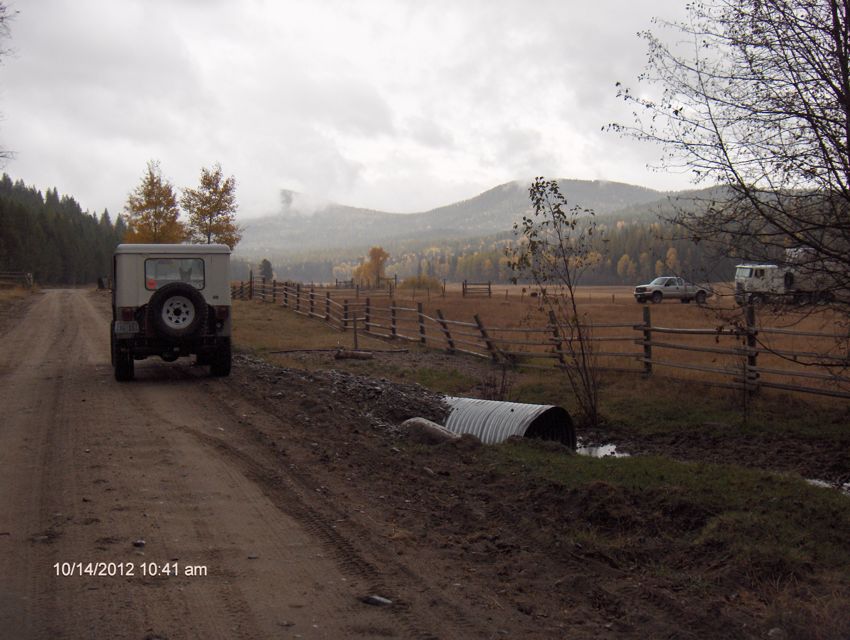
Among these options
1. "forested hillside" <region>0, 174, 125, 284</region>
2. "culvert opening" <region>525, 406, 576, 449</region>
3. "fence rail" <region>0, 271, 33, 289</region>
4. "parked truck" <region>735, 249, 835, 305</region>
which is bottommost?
"culvert opening" <region>525, 406, 576, 449</region>

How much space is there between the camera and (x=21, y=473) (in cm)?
683

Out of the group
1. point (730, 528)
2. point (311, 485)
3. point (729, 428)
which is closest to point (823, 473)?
point (729, 428)

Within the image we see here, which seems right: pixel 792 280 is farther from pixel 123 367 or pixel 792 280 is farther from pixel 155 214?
pixel 155 214

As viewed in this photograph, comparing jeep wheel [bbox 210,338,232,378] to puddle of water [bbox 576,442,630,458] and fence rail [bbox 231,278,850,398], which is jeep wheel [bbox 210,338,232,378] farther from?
puddle of water [bbox 576,442,630,458]

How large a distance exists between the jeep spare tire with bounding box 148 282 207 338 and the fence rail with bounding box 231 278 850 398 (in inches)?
238

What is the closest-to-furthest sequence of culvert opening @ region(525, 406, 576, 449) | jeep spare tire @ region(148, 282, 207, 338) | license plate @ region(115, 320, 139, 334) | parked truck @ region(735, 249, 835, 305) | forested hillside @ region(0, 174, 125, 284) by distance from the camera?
parked truck @ region(735, 249, 835, 305) < culvert opening @ region(525, 406, 576, 449) < jeep spare tire @ region(148, 282, 207, 338) < license plate @ region(115, 320, 139, 334) < forested hillside @ region(0, 174, 125, 284)

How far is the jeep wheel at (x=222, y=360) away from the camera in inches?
516

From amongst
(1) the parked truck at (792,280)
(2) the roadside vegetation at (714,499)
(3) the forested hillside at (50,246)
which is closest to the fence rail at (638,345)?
(2) the roadside vegetation at (714,499)

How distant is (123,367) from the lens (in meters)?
12.6

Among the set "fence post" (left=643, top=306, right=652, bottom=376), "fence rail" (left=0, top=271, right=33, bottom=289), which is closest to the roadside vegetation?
"fence post" (left=643, top=306, right=652, bottom=376)

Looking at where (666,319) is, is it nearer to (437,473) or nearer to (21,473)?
(437,473)

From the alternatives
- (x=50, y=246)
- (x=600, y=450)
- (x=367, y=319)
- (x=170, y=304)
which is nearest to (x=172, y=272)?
(x=170, y=304)

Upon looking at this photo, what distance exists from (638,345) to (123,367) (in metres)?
13.9

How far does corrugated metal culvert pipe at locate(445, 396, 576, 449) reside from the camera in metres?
9.88
